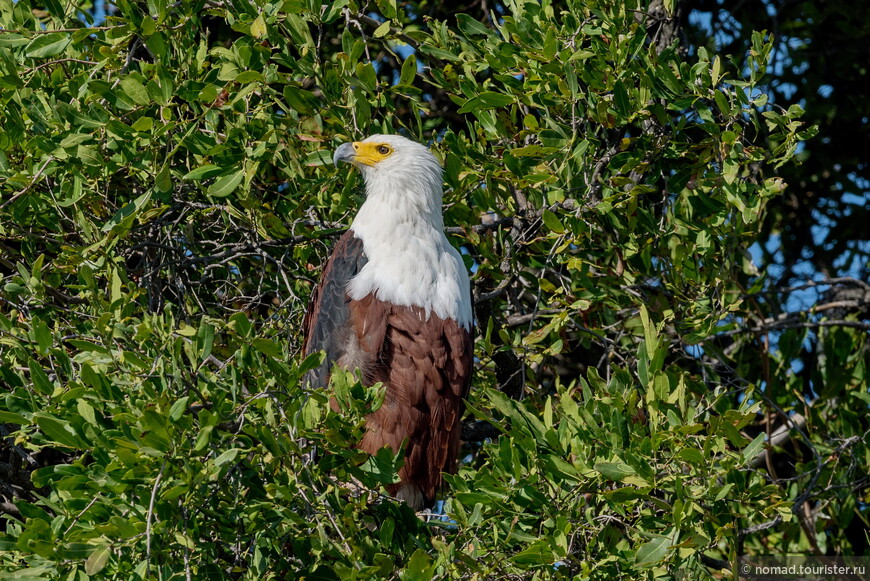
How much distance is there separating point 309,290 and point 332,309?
1.39 feet

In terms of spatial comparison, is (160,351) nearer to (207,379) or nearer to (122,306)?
(207,379)

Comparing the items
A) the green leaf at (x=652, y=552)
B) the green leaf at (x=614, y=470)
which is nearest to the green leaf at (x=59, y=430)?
the green leaf at (x=614, y=470)

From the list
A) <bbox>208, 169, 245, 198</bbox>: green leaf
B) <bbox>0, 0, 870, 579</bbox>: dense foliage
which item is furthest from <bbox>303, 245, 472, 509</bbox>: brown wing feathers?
<bbox>208, 169, 245, 198</bbox>: green leaf

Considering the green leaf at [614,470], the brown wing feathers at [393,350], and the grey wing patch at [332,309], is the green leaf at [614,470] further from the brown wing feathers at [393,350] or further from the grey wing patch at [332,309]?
the grey wing patch at [332,309]

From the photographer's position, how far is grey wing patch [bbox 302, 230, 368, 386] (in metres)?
4.00

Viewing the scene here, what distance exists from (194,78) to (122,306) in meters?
1.09

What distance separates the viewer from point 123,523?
244cm

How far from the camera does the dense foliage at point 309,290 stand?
8.79ft

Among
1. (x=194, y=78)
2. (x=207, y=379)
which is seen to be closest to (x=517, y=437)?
(x=207, y=379)

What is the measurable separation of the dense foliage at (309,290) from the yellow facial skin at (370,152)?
0.24 feet

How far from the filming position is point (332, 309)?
4.01 metres

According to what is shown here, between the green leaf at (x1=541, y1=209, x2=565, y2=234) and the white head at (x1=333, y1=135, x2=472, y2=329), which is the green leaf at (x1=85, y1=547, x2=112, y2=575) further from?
the green leaf at (x1=541, y1=209, x2=565, y2=234)

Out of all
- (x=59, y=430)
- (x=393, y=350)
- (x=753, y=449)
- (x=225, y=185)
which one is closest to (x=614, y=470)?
(x=753, y=449)

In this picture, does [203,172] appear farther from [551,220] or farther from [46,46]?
[551,220]
